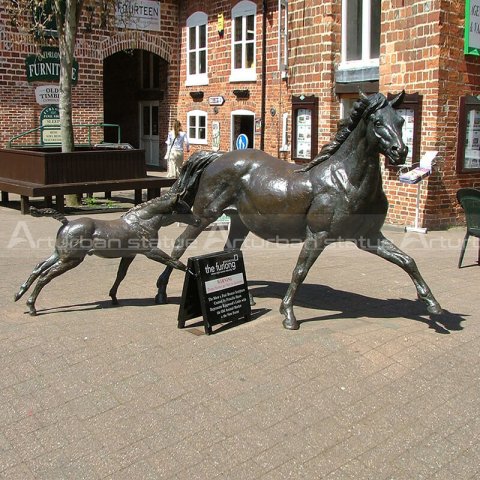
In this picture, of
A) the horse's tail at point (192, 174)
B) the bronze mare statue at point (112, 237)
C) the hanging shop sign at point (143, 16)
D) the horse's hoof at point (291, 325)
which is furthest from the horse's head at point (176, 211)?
the hanging shop sign at point (143, 16)

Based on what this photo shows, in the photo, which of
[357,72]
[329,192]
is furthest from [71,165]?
[329,192]

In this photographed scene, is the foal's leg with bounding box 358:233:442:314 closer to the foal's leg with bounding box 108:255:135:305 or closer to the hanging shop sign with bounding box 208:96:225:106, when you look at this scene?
the foal's leg with bounding box 108:255:135:305

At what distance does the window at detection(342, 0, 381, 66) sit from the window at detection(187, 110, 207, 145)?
830 cm

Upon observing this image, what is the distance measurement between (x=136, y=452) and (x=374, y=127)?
3.13m

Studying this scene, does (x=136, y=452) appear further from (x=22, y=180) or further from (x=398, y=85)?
(x=22, y=180)

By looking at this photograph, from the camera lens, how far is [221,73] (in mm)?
20812

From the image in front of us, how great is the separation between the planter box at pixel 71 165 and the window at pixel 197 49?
7833 millimetres

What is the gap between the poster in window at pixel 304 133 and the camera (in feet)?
49.1

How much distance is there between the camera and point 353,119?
564 cm

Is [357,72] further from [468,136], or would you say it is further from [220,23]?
[220,23]

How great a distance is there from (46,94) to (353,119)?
53.6 ft

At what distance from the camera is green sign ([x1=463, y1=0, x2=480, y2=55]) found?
11727mm

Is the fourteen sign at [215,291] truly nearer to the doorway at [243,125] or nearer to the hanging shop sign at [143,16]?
the doorway at [243,125]

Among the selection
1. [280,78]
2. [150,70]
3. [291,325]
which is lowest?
[291,325]
